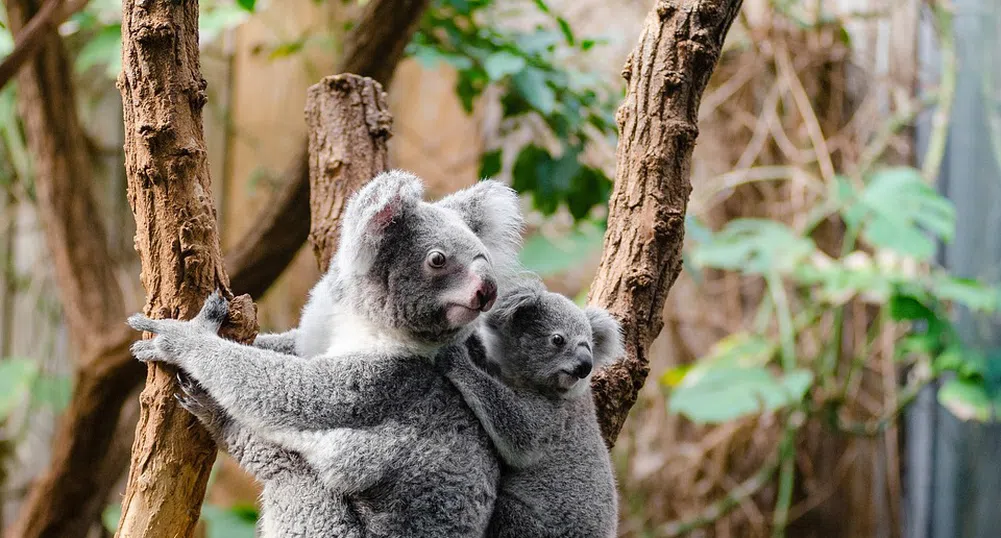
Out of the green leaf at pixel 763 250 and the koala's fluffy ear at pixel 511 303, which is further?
the green leaf at pixel 763 250

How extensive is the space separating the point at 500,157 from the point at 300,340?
154 centimetres

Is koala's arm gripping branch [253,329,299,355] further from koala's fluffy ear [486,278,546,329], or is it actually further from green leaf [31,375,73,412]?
green leaf [31,375,73,412]

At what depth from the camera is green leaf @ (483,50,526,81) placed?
9.56 feet

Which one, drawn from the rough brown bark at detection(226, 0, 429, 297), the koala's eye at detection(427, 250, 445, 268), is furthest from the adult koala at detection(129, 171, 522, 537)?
the rough brown bark at detection(226, 0, 429, 297)

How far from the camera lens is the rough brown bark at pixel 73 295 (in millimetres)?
3631

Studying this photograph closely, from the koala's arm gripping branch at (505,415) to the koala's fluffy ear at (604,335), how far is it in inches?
12.1

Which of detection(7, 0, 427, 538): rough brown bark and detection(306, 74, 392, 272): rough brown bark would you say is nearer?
detection(306, 74, 392, 272): rough brown bark

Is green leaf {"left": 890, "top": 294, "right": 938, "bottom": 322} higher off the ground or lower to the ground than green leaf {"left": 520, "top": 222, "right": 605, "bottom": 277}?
lower

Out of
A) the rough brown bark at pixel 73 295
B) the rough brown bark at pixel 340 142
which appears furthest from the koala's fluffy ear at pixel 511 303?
the rough brown bark at pixel 73 295

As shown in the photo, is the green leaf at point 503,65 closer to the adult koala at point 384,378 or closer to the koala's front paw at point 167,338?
the adult koala at point 384,378

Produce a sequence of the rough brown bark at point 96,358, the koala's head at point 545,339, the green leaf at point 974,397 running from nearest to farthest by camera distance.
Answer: the koala's head at point 545,339, the rough brown bark at point 96,358, the green leaf at point 974,397

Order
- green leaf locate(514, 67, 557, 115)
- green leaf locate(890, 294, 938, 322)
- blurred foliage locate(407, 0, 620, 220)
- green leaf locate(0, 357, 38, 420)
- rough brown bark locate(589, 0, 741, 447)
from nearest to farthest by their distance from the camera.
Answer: rough brown bark locate(589, 0, 741, 447)
green leaf locate(514, 67, 557, 115)
blurred foliage locate(407, 0, 620, 220)
green leaf locate(0, 357, 38, 420)
green leaf locate(890, 294, 938, 322)

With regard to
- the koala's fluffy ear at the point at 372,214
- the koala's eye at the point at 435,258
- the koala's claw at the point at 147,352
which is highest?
the koala's fluffy ear at the point at 372,214

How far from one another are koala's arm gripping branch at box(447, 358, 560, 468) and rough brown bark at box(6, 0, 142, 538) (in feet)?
6.21
